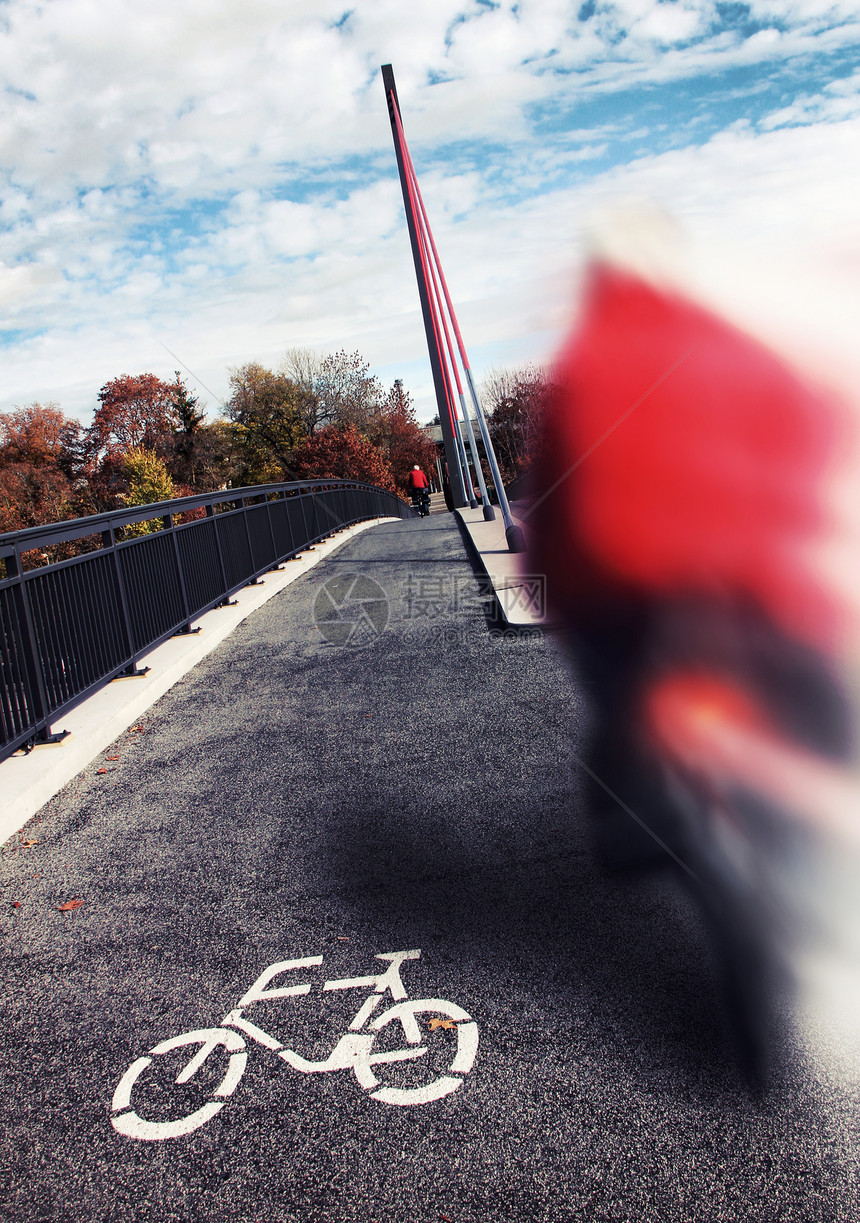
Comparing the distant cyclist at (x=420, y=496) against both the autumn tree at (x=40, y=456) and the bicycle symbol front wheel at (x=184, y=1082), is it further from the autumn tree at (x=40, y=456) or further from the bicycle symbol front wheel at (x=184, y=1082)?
the autumn tree at (x=40, y=456)

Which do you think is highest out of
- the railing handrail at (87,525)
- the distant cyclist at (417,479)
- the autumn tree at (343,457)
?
the autumn tree at (343,457)

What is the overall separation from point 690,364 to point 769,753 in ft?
1.74

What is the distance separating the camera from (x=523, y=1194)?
183 cm

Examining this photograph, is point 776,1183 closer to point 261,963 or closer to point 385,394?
point 261,963

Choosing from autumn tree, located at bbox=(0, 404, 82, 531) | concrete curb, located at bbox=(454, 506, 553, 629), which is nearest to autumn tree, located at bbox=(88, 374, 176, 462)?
autumn tree, located at bbox=(0, 404, 82, 531)

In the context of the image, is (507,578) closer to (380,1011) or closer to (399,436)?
(380,1011)

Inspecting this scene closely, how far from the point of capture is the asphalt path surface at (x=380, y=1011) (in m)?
1.88

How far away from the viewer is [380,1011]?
8.22ft

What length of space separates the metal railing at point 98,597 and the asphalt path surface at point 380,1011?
688 millimetres

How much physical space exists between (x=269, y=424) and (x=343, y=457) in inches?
707

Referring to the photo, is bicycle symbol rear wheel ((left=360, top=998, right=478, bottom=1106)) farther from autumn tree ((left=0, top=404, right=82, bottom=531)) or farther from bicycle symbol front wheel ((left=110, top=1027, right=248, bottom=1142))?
autumn tree ((left=0, top=404, right=82, bottom=531))

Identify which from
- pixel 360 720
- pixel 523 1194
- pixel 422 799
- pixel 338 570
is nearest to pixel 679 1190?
pixel 523 1194

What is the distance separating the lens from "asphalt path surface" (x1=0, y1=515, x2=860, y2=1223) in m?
1.88

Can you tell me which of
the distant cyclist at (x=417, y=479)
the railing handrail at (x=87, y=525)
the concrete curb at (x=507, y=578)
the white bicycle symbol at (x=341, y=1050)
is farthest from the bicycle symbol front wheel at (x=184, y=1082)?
the distant cyclist at (x=417, y=479)
